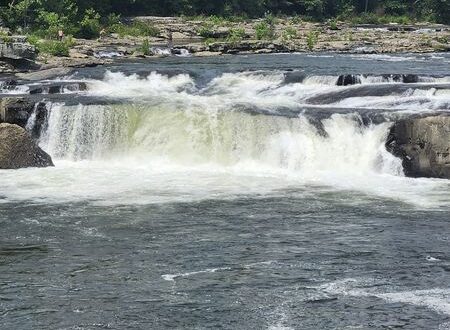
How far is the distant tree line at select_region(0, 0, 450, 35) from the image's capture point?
2013 inches

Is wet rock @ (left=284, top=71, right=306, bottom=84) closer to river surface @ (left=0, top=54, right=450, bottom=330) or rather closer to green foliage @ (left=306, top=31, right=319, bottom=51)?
river surface @ (left=0, top=54, right=450, bottom=330)

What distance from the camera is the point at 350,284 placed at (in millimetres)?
12883

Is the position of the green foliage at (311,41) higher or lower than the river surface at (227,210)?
higher

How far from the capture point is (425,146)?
2195 centimetres

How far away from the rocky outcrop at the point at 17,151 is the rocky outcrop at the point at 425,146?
9.79 metres

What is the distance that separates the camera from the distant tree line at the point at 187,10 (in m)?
51.1

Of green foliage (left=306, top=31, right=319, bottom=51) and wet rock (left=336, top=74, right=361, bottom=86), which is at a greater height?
green foliage (left=306, top=31, right=319, bottom=51)

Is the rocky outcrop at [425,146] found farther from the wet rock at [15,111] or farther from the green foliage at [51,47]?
the green foliage at [51,47]

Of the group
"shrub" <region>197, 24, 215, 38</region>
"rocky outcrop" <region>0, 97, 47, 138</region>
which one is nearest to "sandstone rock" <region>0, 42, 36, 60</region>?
"rocky outcrop" <region>0, 97, 47, 138</region>

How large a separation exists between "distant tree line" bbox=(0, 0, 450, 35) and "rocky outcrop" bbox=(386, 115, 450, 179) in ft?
102

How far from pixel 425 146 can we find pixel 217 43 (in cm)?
2824

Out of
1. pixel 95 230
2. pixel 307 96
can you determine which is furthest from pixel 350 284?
pixel 307 96

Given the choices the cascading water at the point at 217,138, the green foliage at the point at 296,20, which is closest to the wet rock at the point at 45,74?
the cascading water at the point at 217,138

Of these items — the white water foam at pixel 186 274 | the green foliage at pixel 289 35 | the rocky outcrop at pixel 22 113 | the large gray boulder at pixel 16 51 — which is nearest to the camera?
the white water foam at pixel 186 274
